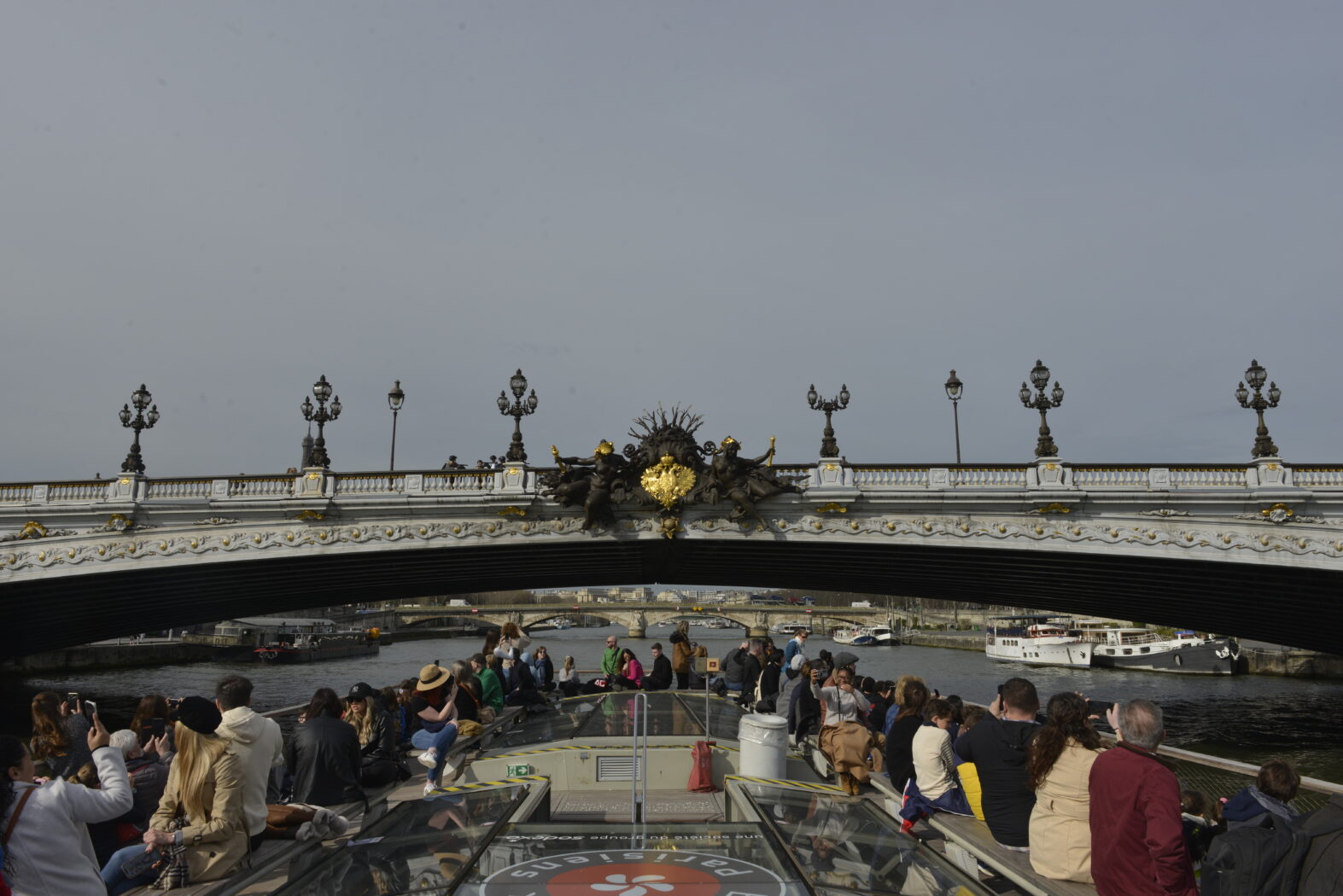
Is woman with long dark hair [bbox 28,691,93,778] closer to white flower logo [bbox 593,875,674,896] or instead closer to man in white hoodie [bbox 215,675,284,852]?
man in white hoodie [bbox 215,675,284,852]

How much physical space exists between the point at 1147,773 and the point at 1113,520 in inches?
1106

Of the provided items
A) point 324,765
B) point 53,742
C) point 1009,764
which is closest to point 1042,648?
point 1009,764

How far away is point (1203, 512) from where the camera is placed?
29.8m

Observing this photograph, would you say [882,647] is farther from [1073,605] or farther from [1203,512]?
[1203,512]

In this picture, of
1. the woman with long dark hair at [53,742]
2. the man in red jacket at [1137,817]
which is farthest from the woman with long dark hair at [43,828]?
the man in red jacket at [1137,817]

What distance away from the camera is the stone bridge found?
341ft

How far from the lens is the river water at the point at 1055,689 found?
31125 mm

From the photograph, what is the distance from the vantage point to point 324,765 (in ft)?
27.7

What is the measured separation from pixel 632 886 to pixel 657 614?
113481 mm

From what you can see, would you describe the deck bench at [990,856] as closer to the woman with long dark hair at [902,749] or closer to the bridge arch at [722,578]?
the woman with long dark hair at [902,749]

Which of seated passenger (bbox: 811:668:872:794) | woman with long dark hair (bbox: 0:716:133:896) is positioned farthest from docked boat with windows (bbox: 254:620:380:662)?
woman with long dark hair (bbox: 0:716:133:896)

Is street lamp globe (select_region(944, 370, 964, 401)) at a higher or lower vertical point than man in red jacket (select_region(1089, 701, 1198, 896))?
higher

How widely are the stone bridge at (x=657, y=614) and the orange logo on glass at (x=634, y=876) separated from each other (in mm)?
93157

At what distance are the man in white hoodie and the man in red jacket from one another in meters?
5.33
